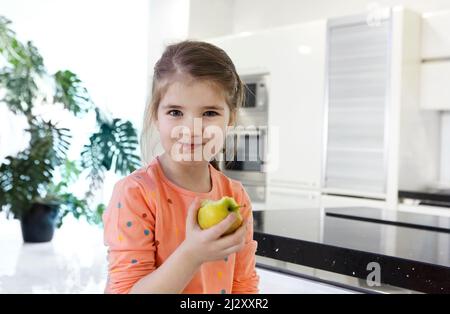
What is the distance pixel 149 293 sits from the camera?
1.84ft

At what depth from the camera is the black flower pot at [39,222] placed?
399cm

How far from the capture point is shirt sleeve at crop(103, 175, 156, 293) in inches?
23.3

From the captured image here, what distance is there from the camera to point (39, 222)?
401 cm

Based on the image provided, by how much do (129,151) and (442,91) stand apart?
2395 mm

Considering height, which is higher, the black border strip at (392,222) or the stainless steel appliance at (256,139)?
the stainless steel appliance at (256,139)

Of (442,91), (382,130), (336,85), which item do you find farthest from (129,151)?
(442,91)

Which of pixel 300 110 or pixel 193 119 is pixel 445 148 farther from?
pixel 193 119

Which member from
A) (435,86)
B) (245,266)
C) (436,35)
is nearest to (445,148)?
(435,86)

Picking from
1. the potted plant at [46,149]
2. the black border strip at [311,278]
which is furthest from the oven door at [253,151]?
the black border strip at [311,278]

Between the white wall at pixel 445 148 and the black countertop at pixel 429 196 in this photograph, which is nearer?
the black countertop at pixel 429 196

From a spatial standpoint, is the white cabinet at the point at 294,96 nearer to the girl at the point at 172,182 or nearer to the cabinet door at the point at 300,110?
the cabinet door at the point at 300,110

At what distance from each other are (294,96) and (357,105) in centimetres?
47

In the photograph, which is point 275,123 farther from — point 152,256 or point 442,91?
point 152,256

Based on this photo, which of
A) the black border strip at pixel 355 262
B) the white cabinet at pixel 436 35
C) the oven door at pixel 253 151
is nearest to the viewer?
the black border strip at pixel 355 262
